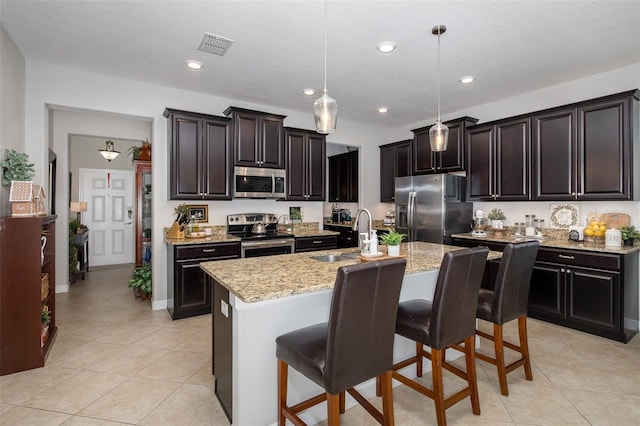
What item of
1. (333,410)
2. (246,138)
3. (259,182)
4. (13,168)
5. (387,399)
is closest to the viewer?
(333,410)

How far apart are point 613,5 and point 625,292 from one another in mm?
2565

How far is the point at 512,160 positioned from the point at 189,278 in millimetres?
4371

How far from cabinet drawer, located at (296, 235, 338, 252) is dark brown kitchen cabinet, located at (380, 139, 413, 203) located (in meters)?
1.67

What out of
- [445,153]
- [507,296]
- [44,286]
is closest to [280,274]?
[507,296]

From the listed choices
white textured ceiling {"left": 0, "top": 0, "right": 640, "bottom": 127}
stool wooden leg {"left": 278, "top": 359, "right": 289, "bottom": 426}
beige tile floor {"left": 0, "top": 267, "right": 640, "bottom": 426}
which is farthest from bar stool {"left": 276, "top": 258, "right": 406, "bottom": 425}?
white textured ceiling {"left": 0, "top": 0, "right": 640, "bottom": 127}

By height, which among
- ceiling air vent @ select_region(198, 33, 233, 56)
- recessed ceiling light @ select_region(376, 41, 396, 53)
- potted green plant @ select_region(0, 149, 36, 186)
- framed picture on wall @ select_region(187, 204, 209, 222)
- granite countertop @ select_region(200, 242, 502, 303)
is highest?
ceiling air vent @ select_region(198, 33, 233, 56)

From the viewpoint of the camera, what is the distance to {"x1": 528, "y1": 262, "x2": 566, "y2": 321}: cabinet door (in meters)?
3.51

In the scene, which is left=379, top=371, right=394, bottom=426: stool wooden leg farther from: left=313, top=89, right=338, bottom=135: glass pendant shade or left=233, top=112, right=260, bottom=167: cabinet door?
left=233, top=112, right=260, bottom=167: cabinet door

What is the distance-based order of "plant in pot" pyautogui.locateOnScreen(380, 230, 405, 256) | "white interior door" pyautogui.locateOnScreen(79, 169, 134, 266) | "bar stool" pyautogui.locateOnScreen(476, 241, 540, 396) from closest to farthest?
"bar stool" pyautogui.locateOnScreen(476, 241, 540, 396) → "plant in pot" pyautogui.locateOnScreen(380, 230, 405, 256) → "white interior door" pyautogui.locateOnScreen(79, 169, 134, 266)

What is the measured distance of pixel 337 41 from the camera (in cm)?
296

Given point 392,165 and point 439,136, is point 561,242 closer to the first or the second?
point 439,136

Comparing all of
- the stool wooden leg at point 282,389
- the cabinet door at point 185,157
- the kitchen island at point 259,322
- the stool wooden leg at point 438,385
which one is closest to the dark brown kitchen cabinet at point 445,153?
the kitchen island at point 259,322

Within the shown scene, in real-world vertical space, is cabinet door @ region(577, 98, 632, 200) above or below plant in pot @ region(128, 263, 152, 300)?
above

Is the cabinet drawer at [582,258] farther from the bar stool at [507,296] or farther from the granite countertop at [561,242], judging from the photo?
the bar stool at [507,296]
